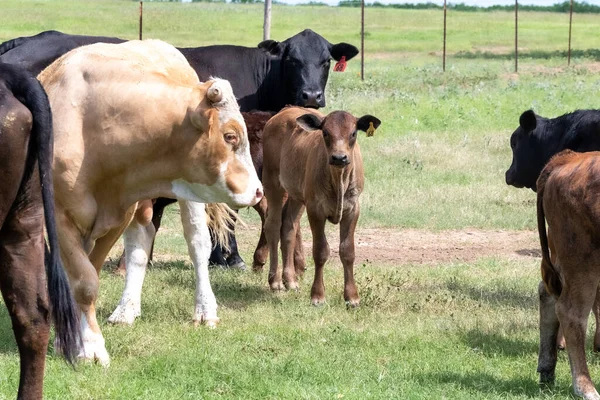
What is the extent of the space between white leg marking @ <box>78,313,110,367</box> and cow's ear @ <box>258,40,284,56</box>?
677cm

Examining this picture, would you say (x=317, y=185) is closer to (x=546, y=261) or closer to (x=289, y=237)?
(x=289, y=237)

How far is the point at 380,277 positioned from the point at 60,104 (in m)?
4.29

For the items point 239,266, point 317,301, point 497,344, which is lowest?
point 239,266

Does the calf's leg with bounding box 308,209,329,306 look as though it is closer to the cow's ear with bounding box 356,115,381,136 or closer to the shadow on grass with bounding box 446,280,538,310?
the cow's ear with bounding box 356,115,381,136

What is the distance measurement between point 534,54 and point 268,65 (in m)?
34.3

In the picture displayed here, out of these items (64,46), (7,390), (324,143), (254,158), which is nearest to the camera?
(7,390)

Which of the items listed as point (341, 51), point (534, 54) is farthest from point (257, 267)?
point (534, 54)

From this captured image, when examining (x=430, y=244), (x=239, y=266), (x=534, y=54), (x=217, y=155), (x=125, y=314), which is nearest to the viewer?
(x=217, y=155)

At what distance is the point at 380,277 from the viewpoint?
1037cm

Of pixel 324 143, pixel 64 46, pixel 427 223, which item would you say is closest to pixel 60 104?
pixel 324 143

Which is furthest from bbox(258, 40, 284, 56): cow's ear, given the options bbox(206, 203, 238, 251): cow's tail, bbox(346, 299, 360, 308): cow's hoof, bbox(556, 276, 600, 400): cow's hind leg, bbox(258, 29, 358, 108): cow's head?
bbox(556, 276, 600, 400): cow's hind leg

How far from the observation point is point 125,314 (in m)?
8.29

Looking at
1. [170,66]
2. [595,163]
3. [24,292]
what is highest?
[170,66]

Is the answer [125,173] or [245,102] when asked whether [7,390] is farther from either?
[245,102]
